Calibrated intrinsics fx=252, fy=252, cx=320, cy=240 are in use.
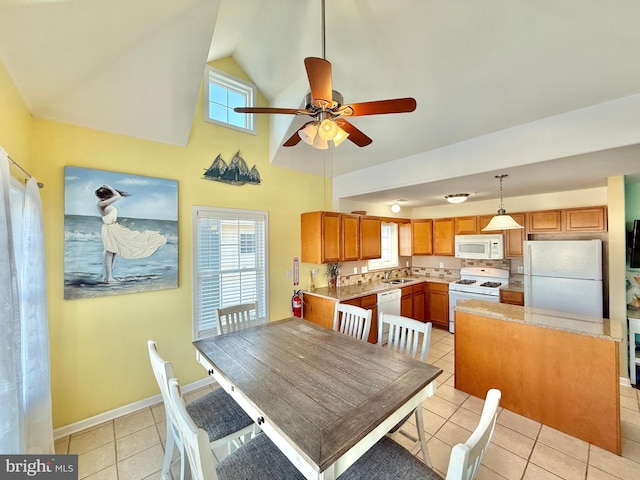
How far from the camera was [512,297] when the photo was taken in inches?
153

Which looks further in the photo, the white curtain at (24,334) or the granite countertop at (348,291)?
the granite countertop at (348,291)

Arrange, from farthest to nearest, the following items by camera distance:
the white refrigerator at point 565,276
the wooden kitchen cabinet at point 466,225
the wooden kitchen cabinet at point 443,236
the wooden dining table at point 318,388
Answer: the wooden kitchen cabinet at point 443,236 < the wooden kitchen cabinet at point 466,225 < the white refrigerator at point 565,276 < the wooden dining table at point 318,388

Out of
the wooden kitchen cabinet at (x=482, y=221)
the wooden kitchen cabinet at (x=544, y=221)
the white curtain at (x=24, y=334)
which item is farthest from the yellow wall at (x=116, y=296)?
the wooden kitchen cabinet at (x=544, y=221)

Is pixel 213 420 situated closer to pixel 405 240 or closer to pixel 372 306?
pixel 372 306

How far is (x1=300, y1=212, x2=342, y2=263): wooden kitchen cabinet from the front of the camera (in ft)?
11.6

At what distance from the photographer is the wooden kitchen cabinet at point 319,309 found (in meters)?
3.39

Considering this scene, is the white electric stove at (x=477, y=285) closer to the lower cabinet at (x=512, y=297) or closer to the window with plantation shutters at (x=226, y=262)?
the lower cabinet at (x=512, y=297)

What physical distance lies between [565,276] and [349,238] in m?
2.82

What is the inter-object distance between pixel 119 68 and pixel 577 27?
3266mm

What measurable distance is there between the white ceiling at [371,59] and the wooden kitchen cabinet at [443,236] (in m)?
1.89

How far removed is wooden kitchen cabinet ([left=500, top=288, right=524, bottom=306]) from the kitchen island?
4.94ft

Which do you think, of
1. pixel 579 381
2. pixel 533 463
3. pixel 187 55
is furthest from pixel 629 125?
pixel 187 55

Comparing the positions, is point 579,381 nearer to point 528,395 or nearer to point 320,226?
point 528,395

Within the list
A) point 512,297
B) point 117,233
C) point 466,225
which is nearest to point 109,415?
point 117,233
